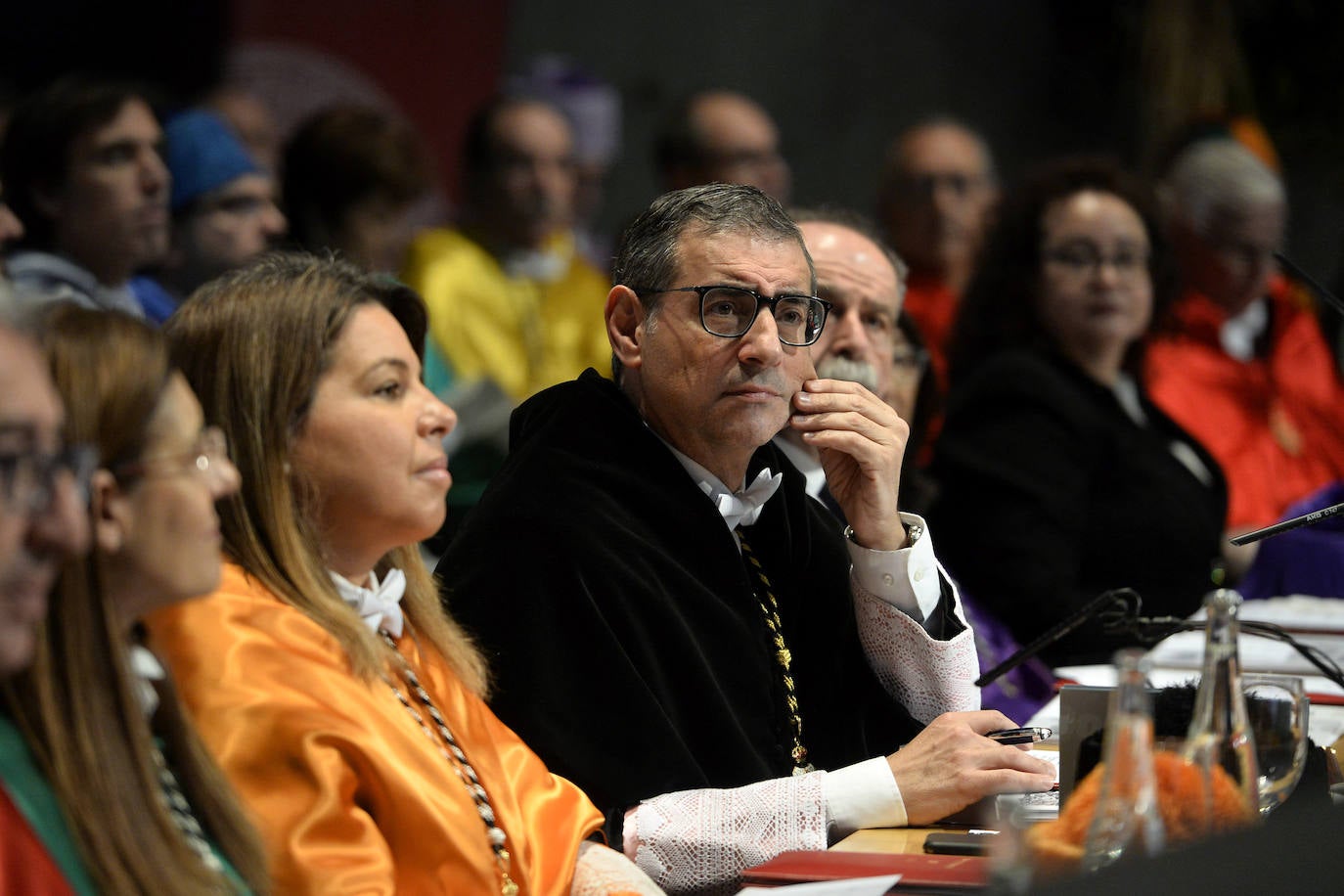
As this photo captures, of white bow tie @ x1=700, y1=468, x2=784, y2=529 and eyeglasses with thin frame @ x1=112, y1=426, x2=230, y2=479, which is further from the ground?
eyeglasses with thin frame @ x1=112, y1=426, x2=230, y2=479

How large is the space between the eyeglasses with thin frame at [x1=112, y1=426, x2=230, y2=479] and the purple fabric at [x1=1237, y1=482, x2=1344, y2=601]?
3.33m

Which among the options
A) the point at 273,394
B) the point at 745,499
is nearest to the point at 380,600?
the point at 273,394

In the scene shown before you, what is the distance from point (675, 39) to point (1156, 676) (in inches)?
197

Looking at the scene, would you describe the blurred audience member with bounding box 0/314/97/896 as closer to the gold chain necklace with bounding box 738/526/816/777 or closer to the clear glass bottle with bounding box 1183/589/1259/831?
the clear glass bottle with bounding box 1183/589/1259/831

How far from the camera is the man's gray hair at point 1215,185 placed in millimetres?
6055

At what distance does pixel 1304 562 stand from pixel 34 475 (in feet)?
12.5

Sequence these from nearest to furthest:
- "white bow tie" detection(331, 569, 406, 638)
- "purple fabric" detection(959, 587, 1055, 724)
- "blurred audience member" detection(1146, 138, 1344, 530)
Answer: "white bow tie" detection(331, 569, 406, 638) → "purple fabric" detection(959, 587, 1055, 724) → "blurred audience member" detection(1146, 138, 1344, 530)

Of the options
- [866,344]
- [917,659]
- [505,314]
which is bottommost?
[917,659]

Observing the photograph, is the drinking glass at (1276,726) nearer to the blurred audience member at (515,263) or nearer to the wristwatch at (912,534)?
the wristwatch at (912,534)

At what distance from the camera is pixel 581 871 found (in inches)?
93.0

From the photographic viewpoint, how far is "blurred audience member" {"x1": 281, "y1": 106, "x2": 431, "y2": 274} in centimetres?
507

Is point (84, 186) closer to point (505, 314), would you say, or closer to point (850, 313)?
point (505, 314)

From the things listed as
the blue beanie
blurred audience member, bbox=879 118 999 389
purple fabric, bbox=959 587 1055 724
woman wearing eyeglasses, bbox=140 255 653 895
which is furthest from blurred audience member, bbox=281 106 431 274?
woman wearing eyeglasses, bbox=140 255 653 895

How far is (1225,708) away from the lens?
6.19 feet
